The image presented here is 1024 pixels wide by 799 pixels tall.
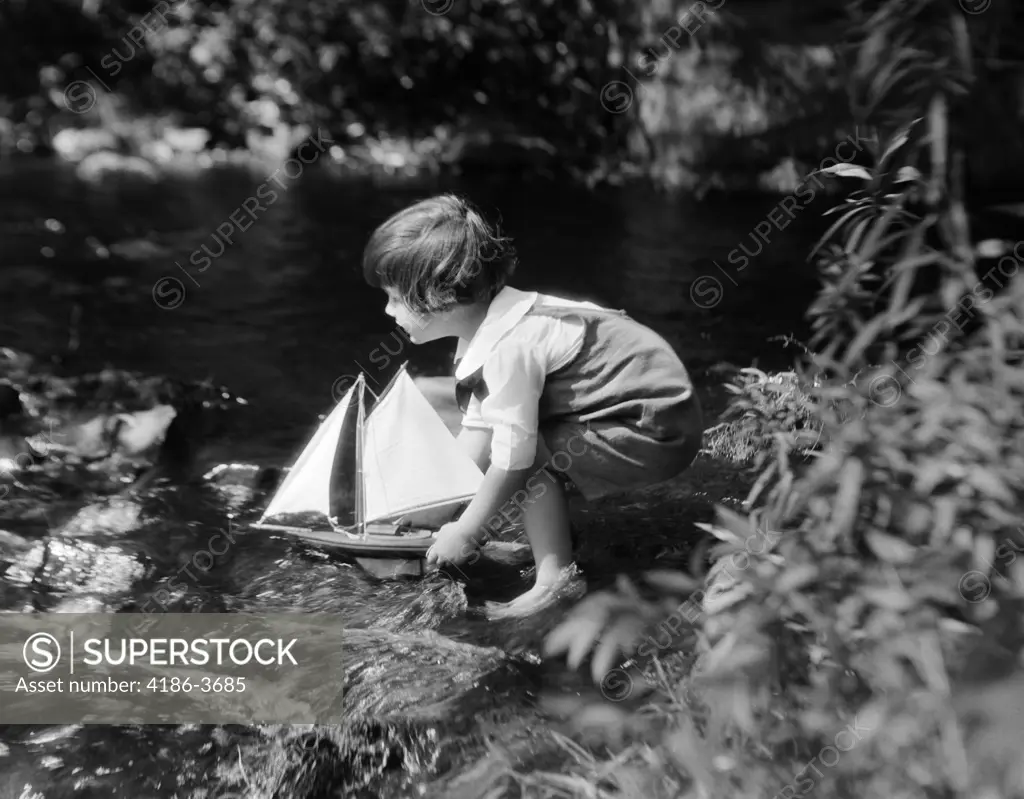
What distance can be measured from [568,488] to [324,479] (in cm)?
91

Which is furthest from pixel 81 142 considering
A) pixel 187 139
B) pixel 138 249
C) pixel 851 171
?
pixel 851 171

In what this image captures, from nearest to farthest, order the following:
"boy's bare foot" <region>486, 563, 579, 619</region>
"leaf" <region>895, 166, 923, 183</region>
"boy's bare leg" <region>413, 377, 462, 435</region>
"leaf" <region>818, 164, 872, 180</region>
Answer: "leaf" <region>895, 166, 923, 183</region>, "leaf" <region>818, 164, 872, 180</region>, "boy's bare foot" <region>486, 563, 579, 619</region>, "boy's bare leg" <region>413, 377, 462, 435</region>

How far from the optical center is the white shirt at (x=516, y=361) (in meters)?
3.12

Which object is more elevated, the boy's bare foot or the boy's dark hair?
the boy's dark hair

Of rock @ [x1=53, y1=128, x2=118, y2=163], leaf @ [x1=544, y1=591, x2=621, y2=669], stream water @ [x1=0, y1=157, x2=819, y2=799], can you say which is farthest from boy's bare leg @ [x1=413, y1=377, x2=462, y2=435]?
rock @ [x1=53, y1=128, x2=118, y2=163]

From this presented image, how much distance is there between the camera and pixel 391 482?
3451 millimetres

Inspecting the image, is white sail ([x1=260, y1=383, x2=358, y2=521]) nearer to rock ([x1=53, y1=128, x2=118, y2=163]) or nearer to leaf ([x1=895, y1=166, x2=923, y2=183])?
leaf ([x1=895, y1=166, x2=923, y2=183])

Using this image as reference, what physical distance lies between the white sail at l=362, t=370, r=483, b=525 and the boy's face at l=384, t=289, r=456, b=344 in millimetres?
140

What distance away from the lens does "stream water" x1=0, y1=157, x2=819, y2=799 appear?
2.66 meters

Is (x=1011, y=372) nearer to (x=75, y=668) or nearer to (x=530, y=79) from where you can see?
(x=75, y=668)

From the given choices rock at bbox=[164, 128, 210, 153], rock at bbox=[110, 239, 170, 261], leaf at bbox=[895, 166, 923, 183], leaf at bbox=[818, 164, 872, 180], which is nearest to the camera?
leaf at bbox=[895, 166, 923, 183]

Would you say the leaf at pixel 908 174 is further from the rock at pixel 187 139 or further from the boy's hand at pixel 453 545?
the rock at pixel 187 139

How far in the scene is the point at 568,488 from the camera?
3.94 m

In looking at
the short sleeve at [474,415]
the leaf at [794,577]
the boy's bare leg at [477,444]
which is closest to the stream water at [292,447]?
the boy's bare leg at [477,444]
